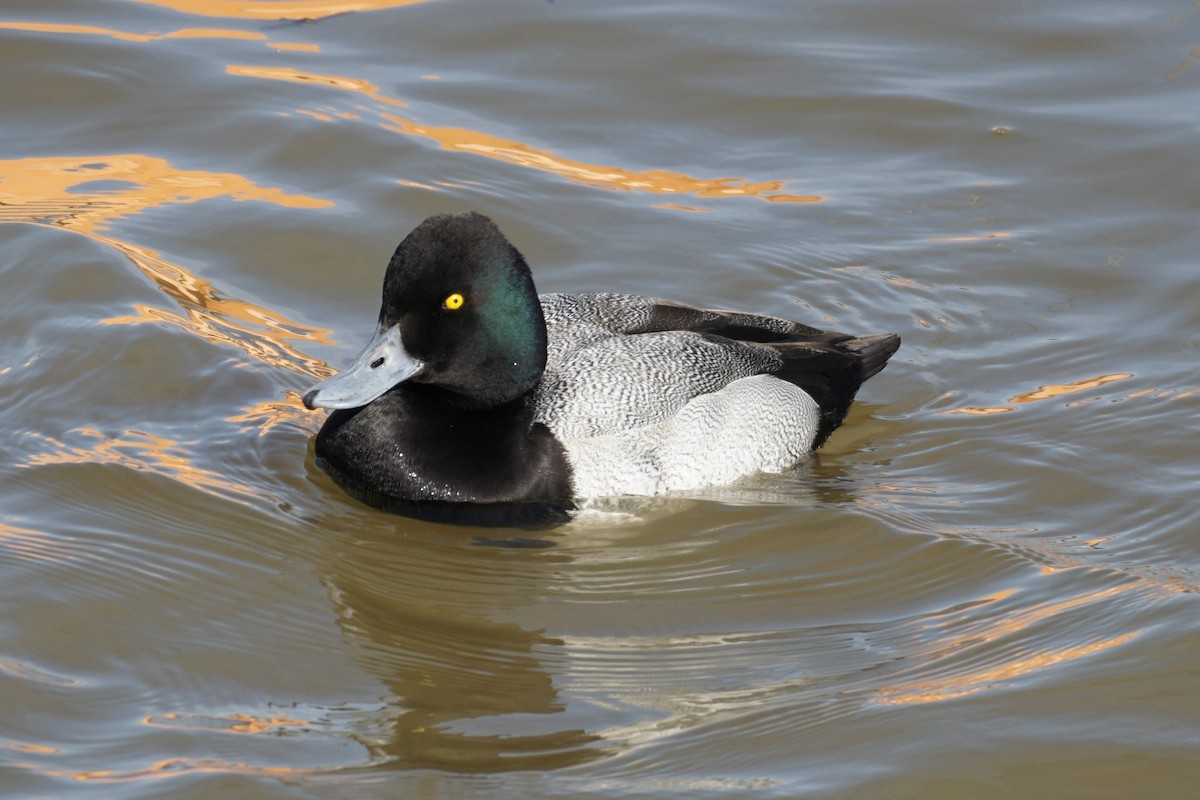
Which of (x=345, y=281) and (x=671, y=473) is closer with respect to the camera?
(x=671, y=473)

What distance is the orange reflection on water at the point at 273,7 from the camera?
11492mm

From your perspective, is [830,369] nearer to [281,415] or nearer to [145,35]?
[281,415]

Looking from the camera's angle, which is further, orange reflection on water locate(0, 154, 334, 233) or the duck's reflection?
orange reflection on water locate(0, 154, 334, 233)

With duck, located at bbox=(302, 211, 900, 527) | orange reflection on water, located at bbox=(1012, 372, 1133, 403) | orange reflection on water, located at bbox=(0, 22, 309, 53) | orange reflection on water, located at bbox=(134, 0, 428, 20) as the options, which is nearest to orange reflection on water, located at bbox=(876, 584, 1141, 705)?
duck, located at bbox=(302, 211, 900, 527)

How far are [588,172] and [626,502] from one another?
3.58 m

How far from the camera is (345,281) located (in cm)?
870

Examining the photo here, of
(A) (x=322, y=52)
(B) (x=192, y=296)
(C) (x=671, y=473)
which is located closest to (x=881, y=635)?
(C) (x=671, y=473)

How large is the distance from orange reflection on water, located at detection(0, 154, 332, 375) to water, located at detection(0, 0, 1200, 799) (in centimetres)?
3

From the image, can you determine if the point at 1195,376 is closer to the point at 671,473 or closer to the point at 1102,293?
the point at 1102,293

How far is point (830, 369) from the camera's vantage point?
7.54m

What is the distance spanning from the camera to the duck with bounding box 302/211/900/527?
21.3 ft

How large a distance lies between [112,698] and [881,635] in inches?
103

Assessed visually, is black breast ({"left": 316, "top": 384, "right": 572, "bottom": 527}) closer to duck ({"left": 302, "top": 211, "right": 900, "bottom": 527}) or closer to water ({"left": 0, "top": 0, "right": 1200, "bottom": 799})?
duck ({"left": 302, "top": 211, "right": 900, "bottom": 527})

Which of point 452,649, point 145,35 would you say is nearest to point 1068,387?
point 452,649
